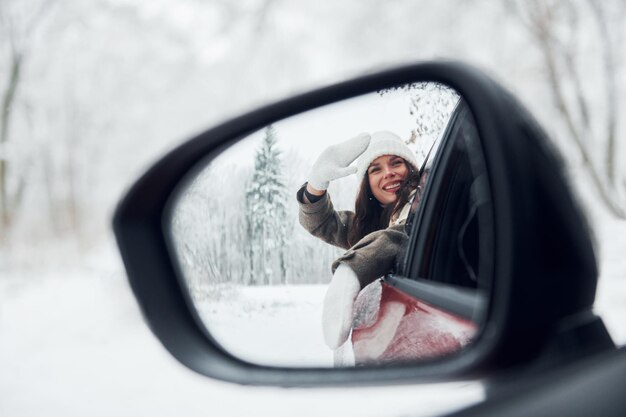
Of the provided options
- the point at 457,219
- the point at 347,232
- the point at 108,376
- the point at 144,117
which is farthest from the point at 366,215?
the point at 144,117

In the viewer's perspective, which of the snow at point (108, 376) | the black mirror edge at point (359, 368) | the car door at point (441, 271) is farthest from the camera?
the snow at point (108, 376)

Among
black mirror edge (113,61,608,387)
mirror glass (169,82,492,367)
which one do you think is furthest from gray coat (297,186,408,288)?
black mirror edge (113,61,608,387)

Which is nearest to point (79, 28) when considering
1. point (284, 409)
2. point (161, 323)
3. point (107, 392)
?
point (107, 392)

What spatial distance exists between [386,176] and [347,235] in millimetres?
100

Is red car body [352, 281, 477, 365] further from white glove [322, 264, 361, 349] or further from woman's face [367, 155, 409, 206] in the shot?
woman's face [367, 155, 409, 206]

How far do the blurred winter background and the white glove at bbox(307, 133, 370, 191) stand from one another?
0.15m

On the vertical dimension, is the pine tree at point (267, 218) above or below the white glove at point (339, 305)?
above

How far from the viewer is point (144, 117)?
10.0m

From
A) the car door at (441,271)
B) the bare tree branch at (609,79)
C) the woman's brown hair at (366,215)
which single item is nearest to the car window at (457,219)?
the car door at (441,271)

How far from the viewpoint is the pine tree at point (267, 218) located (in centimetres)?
90

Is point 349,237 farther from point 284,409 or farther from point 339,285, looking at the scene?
point 284,409

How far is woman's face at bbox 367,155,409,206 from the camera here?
0.80 m

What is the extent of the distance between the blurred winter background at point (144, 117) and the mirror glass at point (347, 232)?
11 centimetres

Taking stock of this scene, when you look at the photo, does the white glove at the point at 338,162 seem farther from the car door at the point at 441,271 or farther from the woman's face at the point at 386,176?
the car door at the point at 441,271
